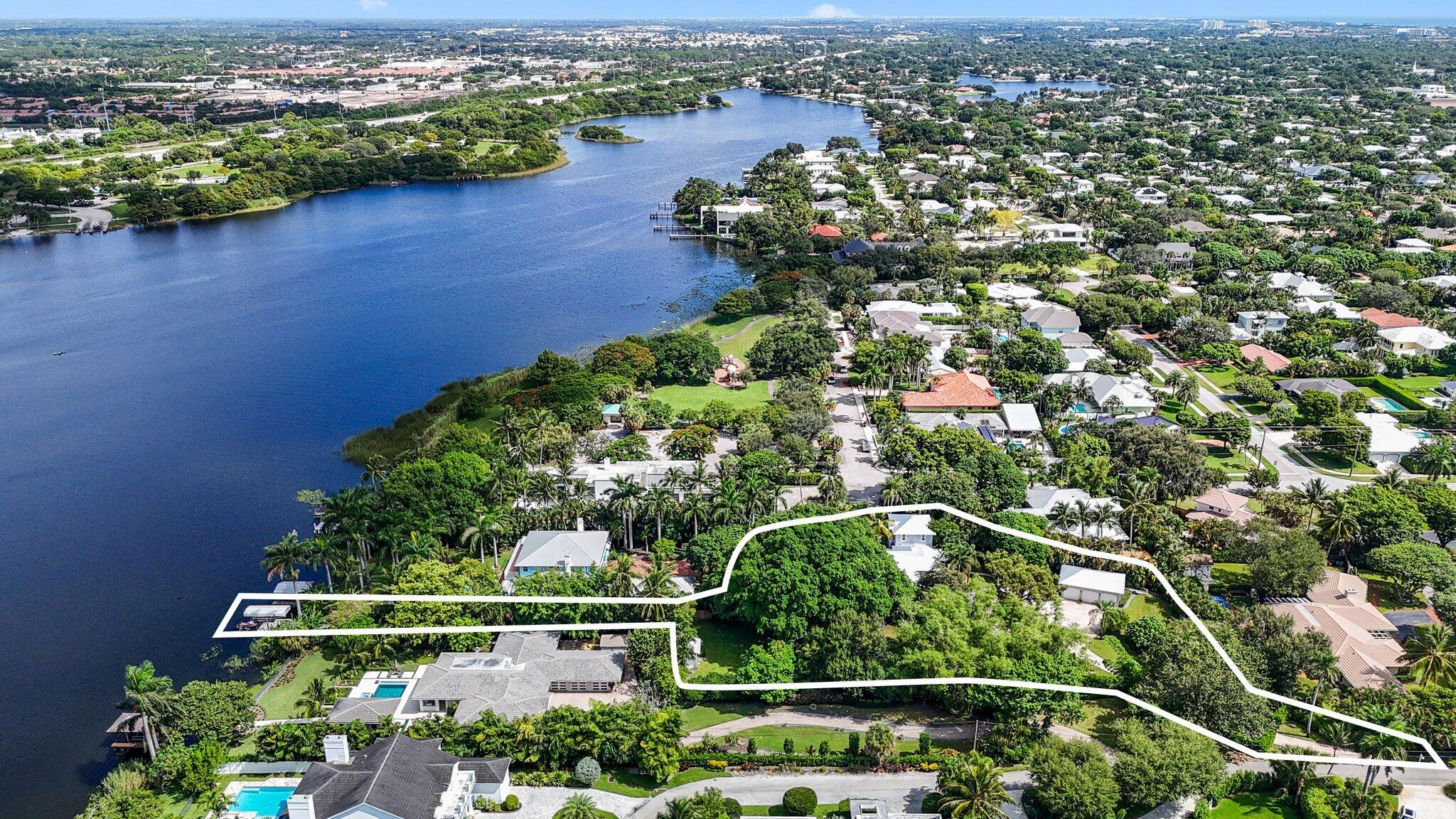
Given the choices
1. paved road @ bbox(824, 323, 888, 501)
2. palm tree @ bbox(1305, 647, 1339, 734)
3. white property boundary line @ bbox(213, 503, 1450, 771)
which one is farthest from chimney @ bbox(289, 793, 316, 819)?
palm tree @ bbox(1305, 647, 1339, 734)

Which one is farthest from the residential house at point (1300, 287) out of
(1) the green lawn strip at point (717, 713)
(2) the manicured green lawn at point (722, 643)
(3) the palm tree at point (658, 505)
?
(1) the green lawn strip at point (717, 713)

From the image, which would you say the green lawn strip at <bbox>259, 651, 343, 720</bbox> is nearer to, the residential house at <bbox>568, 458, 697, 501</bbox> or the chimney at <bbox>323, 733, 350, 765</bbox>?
the chimney at <bbox>323, 733, 350, 765</bbox>

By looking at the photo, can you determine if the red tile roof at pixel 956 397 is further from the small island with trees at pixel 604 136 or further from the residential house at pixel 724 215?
the small island with trees at pixel 604 136

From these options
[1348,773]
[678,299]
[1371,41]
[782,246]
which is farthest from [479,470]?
[1371,41]

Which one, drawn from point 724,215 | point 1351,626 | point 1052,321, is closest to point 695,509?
point 1351,626

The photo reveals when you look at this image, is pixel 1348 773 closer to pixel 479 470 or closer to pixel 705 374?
pixel 479 470

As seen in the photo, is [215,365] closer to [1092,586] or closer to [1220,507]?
[1092,586]
